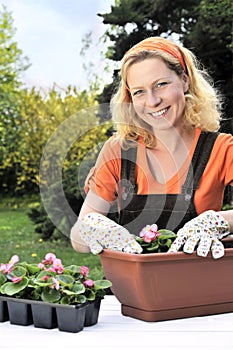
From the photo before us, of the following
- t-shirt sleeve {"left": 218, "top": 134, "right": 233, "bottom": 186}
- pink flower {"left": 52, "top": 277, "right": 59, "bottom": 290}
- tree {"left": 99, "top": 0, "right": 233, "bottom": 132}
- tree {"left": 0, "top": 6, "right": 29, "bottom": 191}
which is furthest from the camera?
tree {"left": 0, "top": 6, "right": 29, "bottom": 191}

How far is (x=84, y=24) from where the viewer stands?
8.64m

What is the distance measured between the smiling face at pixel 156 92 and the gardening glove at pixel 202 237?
1.39ft

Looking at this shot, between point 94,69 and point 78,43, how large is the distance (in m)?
0.50

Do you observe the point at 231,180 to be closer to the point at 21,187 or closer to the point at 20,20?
the point at 21,187

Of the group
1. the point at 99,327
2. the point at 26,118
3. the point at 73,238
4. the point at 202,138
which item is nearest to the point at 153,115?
the point at 202,138

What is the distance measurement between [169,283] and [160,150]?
1.94 feet

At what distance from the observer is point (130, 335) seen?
1.11 m

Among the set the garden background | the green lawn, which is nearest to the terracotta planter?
the garden background

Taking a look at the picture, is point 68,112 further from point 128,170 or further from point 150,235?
point 150,235

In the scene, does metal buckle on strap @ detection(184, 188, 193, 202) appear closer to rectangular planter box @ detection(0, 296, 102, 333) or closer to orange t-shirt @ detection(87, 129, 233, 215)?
orange t-shirt @ detection(87, 129, 233, 215)

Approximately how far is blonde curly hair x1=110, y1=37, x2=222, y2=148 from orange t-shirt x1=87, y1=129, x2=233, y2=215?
34mm

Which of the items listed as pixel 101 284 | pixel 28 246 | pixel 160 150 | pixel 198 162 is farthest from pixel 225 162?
pixel 28 246

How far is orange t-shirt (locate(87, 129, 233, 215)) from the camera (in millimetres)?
1651

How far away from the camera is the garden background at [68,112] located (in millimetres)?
5520
